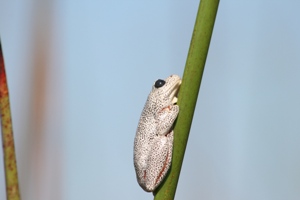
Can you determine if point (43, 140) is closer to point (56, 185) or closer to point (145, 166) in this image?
point (56, 185)

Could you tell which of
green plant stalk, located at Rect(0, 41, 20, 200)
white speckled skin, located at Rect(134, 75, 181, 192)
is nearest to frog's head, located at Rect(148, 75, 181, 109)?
white speckled skin, located at Rect(134, 75, 181, 192)

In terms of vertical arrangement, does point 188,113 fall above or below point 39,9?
below

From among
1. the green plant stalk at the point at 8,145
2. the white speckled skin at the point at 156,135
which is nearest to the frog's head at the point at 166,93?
the white speckled skin at the point at 156,135

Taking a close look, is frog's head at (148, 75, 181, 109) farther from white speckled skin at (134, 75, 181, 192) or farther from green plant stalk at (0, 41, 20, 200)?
green plant stalk at (0, 41, 20, 200)

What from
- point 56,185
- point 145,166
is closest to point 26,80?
point 56,185

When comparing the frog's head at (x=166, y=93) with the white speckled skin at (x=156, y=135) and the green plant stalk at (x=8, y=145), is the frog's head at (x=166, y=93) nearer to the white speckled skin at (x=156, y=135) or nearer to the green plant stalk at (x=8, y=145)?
the white speckled skin at (x=156, y=135)

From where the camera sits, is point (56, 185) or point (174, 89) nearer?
point (174, 89)
